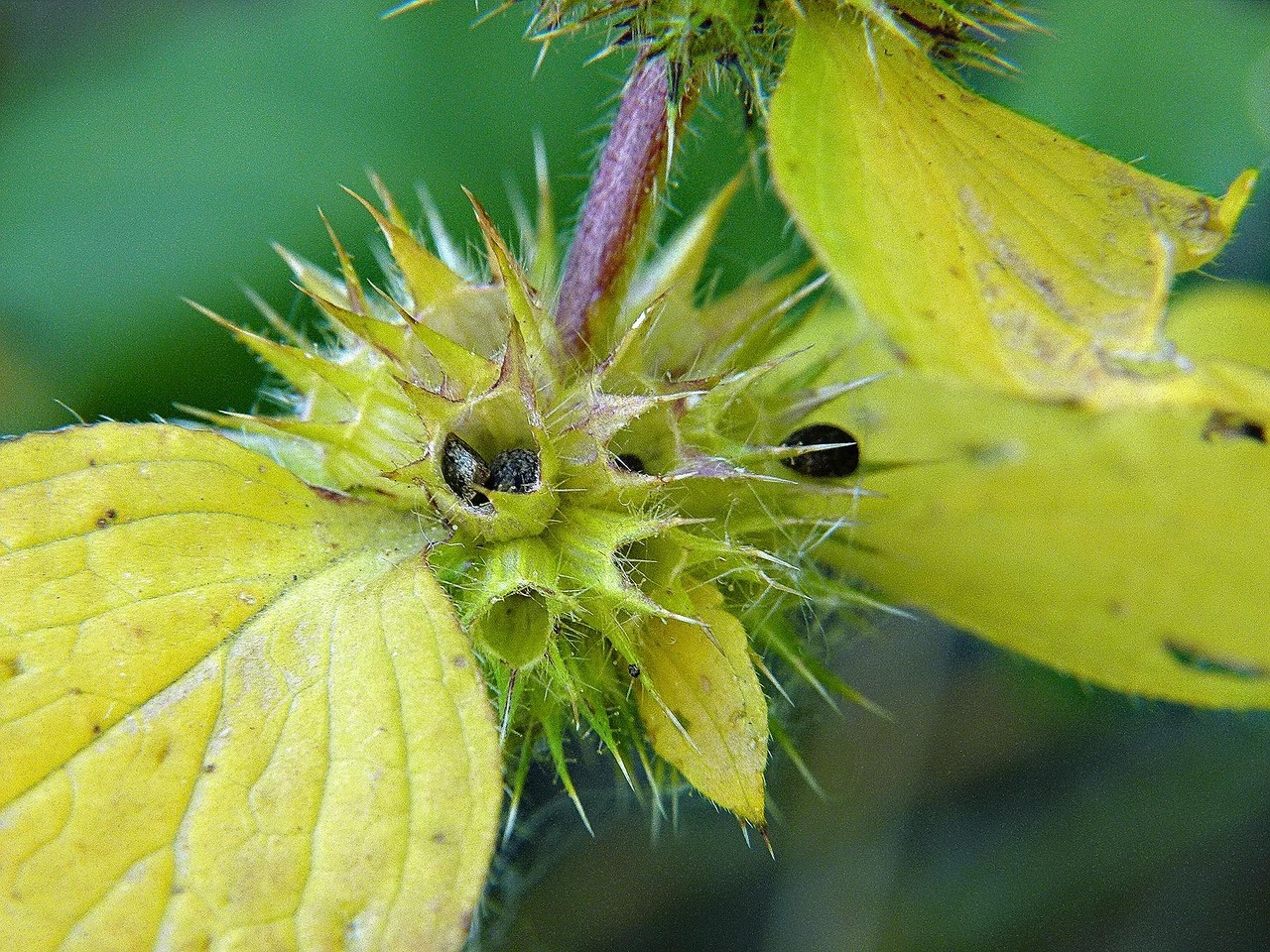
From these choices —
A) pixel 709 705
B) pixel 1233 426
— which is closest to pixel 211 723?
pixel 709 705

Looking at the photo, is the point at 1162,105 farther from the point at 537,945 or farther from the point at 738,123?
the point at 537,945

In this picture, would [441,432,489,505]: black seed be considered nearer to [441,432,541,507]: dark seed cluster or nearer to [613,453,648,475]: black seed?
[441,432,541,507]: dark seed cluster

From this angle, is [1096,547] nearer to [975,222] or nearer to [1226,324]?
[1226,324]

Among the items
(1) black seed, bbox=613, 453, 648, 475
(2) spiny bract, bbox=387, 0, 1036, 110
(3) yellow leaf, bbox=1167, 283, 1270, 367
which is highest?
(2) spiny bract, bbox=387, 0, 1036, 110

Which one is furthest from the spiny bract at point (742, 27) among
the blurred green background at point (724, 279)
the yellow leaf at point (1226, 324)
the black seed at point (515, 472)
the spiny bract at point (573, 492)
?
the blurred green background at point (724, 279)

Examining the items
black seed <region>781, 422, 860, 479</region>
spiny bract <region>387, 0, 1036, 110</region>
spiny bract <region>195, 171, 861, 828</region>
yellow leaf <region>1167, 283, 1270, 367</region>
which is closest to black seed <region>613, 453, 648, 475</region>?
spiny bract <region>195, 171, 861, 828</region>

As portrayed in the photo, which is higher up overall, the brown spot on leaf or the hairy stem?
the hairy stem
